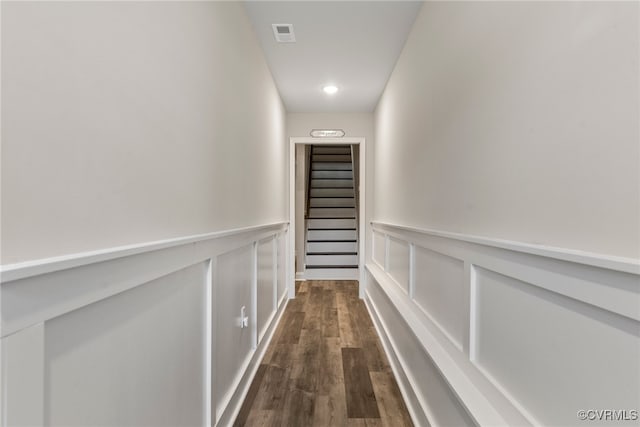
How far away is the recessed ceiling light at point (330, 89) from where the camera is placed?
323 centimetres

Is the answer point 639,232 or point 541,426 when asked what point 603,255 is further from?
point 541,426

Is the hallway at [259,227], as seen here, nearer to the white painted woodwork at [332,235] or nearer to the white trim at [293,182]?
the white trim at [293,182]

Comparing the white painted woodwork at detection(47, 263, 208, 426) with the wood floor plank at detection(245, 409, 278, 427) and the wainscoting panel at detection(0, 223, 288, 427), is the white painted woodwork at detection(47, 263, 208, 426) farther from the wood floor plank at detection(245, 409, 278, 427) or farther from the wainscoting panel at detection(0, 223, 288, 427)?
the wood floor plank at detection(245, 409, 278, 427)

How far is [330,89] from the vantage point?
328 cm

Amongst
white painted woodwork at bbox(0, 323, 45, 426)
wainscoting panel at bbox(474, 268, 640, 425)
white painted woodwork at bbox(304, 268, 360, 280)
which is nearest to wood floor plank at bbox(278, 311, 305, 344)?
white painted woodwork at bbox(304, 268, 360, 280)

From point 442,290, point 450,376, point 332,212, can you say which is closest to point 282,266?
point 442,290

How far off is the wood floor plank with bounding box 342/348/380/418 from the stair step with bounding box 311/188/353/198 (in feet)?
16.2

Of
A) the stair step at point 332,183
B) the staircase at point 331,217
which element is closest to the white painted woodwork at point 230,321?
the staircase at point 331,217

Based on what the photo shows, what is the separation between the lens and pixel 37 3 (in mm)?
563

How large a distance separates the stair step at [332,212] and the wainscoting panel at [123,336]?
521cm

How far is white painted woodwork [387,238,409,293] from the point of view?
7.46 feet

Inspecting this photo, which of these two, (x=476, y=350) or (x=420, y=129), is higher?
(x=420, y=129)

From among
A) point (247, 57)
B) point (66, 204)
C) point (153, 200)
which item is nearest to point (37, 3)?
point (66, 204)

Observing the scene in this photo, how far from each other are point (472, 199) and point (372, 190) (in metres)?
2.91
